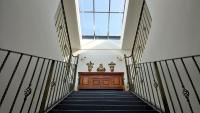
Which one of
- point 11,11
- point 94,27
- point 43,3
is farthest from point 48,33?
point 94,27

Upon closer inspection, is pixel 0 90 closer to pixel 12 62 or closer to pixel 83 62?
pixel 12 62

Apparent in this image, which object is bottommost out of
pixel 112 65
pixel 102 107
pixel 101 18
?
pixel 102 107

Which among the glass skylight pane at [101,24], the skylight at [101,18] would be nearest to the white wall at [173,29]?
the skylight at [101,18]

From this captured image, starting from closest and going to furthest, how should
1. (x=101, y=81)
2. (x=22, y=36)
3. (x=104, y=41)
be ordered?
1. (x=22, y=36)
2. (x=101, y=81)
3. (x=104, y=41)

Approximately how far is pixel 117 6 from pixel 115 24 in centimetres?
96

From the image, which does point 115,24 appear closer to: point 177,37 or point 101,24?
point 101,24

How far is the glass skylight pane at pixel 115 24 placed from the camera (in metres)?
7.35

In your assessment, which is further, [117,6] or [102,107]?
[117,6]

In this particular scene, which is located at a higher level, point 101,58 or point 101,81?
point 101,58

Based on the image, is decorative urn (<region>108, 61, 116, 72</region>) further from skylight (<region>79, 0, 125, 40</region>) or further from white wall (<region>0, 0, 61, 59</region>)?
white wall (<region>0, 0, 61, 59</region>)

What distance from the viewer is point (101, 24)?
774 cm

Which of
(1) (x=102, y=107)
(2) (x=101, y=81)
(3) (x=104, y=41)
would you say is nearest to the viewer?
(1) (x=102, y=107)

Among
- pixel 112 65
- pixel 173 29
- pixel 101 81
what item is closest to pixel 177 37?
pixel 173 29

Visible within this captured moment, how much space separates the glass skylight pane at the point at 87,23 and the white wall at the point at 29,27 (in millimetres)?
3348
